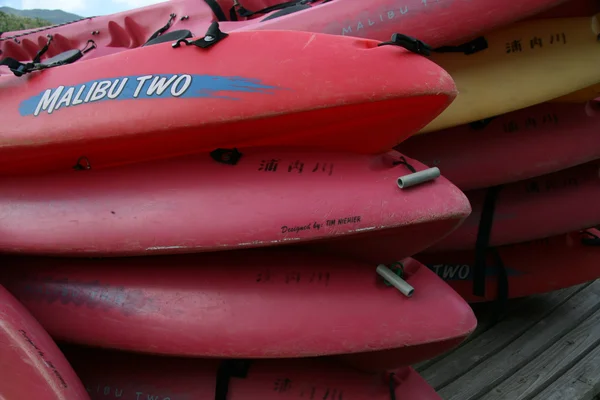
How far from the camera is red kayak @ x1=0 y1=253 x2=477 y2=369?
1.08 metres

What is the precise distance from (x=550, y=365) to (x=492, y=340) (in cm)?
18

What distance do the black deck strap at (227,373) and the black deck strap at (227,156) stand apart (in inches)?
17.3

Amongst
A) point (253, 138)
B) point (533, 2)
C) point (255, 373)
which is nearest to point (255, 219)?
point (253, 138)

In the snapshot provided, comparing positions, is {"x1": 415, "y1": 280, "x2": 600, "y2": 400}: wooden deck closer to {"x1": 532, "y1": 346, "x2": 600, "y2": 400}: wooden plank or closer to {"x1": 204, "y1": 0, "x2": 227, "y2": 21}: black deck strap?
{"x1": 532, "y1": 346, "x2": 600, "y2": 400}: wooden plank

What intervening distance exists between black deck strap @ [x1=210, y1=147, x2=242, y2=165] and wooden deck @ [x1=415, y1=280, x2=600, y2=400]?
0.87 meters

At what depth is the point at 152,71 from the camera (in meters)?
1.13

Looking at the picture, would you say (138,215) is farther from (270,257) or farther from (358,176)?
(358,176)

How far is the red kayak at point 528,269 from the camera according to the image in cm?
179

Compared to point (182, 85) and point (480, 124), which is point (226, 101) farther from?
point (480, 124)

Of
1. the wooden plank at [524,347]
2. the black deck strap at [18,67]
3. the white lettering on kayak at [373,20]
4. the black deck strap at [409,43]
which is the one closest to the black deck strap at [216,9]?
the white lettering on kayak at [373,20]

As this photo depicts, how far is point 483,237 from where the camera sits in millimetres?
1687

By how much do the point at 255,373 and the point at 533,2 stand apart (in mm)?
1123

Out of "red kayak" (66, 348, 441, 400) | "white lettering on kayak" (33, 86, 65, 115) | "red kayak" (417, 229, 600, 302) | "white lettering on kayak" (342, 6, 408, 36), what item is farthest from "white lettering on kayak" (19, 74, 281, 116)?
"red kayak" (417, 229, 600, 302)

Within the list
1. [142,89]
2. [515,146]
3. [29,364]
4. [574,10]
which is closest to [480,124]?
[515,146]
